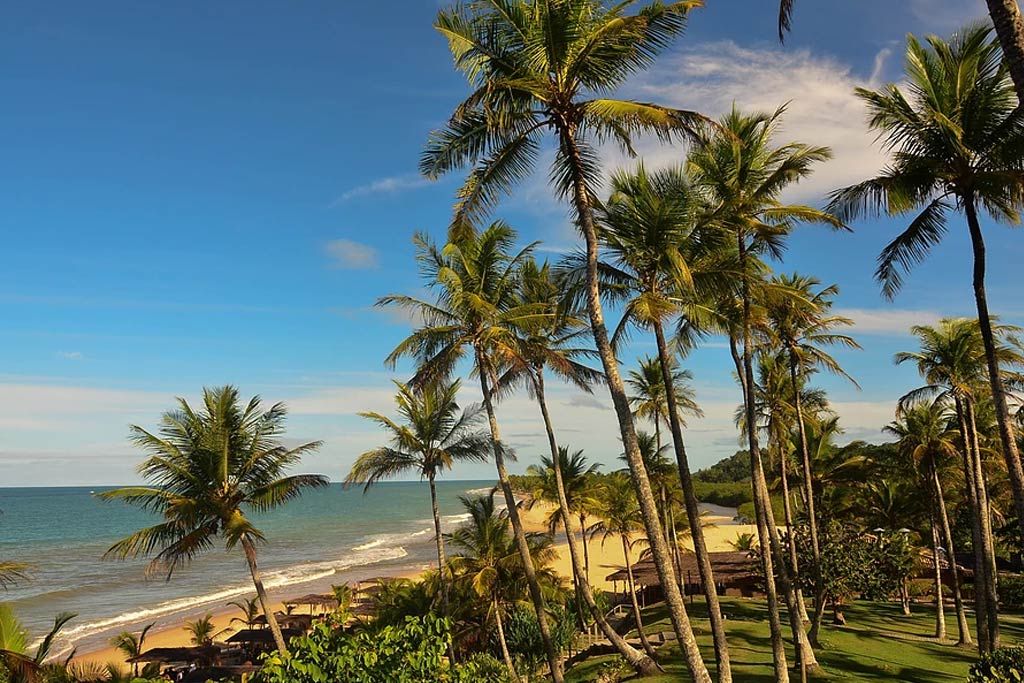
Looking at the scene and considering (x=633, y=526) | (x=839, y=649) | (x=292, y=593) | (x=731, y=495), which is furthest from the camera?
(x=731, y=495)

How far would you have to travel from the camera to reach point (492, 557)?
20.0 m

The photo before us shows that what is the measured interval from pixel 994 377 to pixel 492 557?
14454 mm

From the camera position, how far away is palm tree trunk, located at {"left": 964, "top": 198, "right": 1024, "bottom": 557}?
974cm

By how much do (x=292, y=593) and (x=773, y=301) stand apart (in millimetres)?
37431

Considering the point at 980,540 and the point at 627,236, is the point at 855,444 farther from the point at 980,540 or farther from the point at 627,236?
the point at 627,236

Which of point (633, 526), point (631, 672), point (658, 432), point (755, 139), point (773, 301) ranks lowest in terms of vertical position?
point (631, 672)

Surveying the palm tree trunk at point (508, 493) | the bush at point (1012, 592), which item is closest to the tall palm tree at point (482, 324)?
the palm tree trunk at point (508, 493)

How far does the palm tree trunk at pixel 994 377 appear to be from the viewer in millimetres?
9742

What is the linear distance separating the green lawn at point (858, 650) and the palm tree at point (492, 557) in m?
3.09

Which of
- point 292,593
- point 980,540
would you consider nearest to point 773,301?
point 980,540

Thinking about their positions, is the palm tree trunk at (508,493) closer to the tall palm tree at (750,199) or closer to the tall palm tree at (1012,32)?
the tall palm tree at (750,199)

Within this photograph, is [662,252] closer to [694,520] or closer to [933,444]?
[694,520]

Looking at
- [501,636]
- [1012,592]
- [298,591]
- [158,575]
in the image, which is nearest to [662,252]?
[501,636]

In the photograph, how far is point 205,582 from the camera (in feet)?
145
